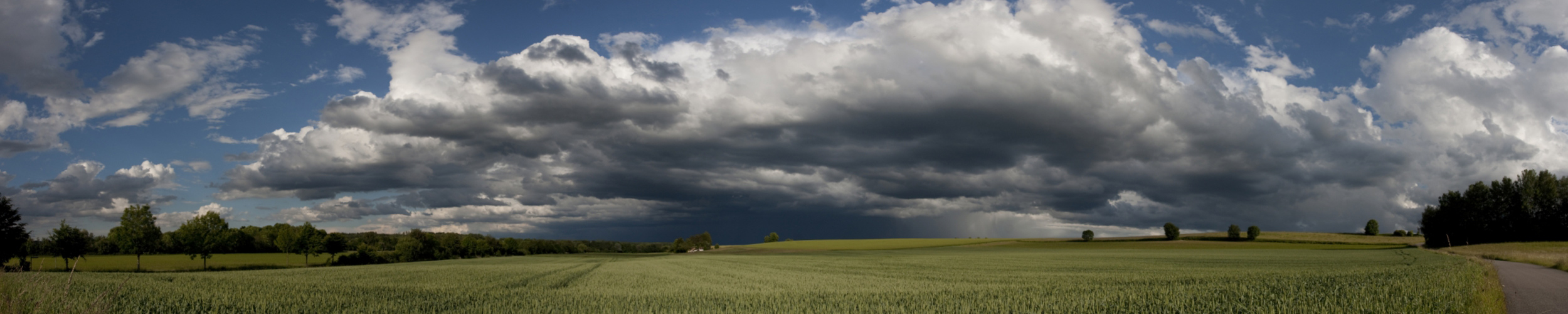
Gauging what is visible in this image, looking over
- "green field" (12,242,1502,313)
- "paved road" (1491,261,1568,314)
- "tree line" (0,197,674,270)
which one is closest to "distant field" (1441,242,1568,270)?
"paved road" (1491,261,1568,314)

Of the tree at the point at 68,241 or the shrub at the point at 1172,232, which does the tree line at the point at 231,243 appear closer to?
the tree at the point at 68,241

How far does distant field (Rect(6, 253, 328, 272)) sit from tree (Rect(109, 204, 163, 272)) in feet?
5.42

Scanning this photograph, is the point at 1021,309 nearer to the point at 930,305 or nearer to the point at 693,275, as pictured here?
the point at 930,305

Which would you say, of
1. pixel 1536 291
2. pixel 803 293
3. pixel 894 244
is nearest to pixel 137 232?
pixel 803 293

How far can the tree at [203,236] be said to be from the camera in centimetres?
7300

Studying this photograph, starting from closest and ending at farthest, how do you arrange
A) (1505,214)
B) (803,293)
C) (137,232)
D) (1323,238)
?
(803,293) → (137,232) → (1505,214) → (1323,238)

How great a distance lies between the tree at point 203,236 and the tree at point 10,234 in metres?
12.8

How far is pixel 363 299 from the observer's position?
1805 centimetres

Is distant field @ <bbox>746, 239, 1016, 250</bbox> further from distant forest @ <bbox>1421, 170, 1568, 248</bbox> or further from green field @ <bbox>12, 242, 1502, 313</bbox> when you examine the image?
green field @ <bbox>12, 242, 1502, 313</bbox>

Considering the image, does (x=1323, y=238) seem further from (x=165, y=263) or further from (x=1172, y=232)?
(x=165, y=263)

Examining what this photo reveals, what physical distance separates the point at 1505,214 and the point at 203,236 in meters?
175

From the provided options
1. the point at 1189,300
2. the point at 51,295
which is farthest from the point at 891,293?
the point at 51,295

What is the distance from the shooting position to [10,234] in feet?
193

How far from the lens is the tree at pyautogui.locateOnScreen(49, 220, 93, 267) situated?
64.8 metres
